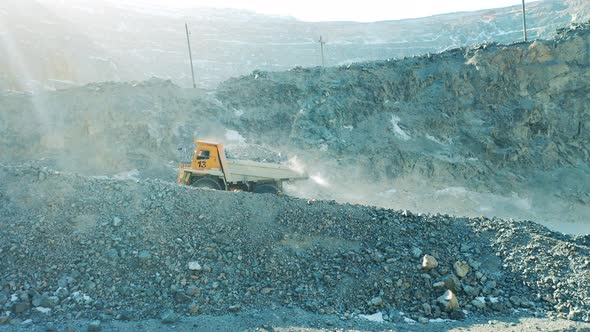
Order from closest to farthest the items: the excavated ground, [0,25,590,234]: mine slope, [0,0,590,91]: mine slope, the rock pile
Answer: the excavated ground, the rock pile, [0,25,590,234]: mine slope, [0,0,590,91]: mine slope

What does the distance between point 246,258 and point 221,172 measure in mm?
4756

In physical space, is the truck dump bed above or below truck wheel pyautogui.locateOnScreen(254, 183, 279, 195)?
above

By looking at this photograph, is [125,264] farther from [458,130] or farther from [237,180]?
[458,130]

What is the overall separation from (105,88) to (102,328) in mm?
16324

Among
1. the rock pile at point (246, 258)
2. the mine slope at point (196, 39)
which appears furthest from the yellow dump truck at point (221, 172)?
the mine slope at point (196, 39)

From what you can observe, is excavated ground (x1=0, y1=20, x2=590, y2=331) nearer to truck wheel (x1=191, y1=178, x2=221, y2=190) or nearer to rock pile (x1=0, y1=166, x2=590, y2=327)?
rock pile (x1=0, y1=166, x2=590, y2=327)

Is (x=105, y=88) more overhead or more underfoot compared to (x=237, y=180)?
more overhead

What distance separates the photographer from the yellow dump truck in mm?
12305

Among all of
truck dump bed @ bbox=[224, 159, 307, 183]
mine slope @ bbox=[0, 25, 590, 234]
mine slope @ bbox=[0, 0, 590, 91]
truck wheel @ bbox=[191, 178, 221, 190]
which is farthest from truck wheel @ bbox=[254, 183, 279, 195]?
mine slope @ bbox=[0, 0, 590, 91]

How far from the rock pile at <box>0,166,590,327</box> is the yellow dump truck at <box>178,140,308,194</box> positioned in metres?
2.86

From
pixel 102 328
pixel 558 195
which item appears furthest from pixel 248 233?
pixel 558 195

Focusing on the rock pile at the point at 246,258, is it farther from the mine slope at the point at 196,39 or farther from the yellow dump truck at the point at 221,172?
the mine slope at the point at 196,39

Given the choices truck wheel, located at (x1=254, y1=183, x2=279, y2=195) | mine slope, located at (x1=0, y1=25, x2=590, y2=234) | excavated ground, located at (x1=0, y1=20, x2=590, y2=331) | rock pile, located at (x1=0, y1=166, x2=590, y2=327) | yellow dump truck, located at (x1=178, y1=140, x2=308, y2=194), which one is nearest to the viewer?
excavated ground, located at (x1=0, y1=20, x2=590, y2=331)

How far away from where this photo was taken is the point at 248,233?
838 centimetres
